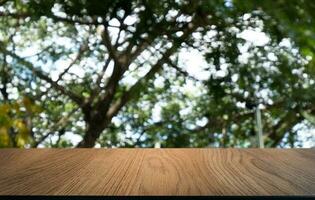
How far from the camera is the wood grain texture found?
631 millimetres

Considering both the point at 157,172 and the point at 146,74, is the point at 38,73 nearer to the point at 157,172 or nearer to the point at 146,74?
the point at 146,74

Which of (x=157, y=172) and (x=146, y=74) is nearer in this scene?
(x=157, y=172)

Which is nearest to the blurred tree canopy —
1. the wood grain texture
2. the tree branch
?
the tree branch

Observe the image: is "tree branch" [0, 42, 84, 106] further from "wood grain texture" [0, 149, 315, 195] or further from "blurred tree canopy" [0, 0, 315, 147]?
"wood grain texture" [0, 149, 315, 195]

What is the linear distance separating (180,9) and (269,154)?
2122mm

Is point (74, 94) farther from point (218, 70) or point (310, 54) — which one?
point (310, 54)

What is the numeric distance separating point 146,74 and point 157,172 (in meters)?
2.66

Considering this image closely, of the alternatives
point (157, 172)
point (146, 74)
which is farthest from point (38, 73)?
point (157, 172)

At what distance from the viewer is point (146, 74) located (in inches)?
135

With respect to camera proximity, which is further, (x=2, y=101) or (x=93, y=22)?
(x=2, y=101)

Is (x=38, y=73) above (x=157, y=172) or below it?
above

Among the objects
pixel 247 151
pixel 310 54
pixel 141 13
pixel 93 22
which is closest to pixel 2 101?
pixel 93 22

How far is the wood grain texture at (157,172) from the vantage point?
2.07 feet

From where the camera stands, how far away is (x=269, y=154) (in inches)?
40.0
